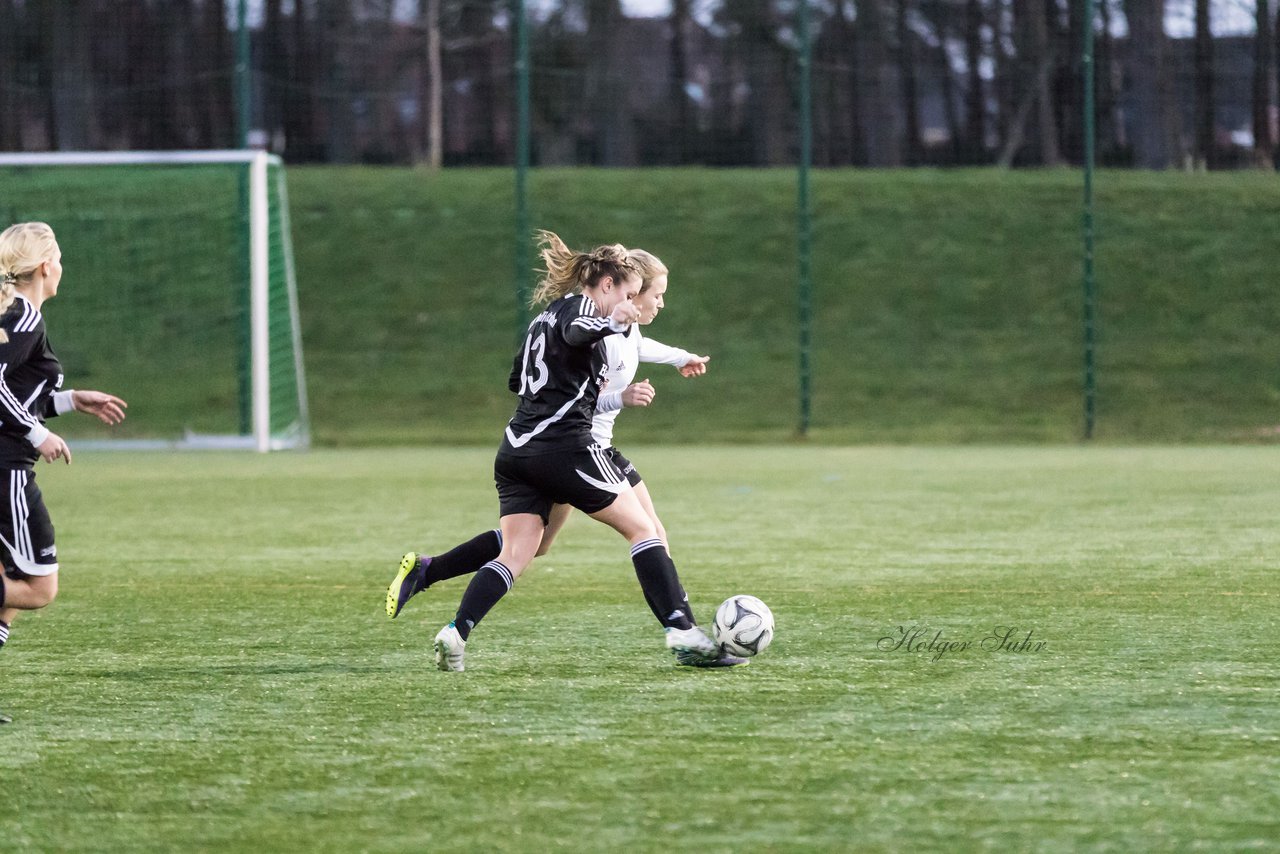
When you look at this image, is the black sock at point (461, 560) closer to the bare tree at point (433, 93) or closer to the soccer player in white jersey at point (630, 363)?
the soccer player in white jersey at point (630, 363)

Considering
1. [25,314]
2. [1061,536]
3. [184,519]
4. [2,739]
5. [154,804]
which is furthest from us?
[184,519]

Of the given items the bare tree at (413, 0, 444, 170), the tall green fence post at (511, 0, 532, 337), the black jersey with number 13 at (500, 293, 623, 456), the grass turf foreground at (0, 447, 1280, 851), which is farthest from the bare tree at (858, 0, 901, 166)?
the black jersey with number 13 at (500, 293, 623, 456)

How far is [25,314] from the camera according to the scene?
4.82m

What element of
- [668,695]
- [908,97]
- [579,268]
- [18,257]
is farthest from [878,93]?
[18,257]

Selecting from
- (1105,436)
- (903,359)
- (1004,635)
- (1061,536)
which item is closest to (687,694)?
(1004,635)

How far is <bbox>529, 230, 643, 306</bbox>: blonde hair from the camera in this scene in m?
5.55

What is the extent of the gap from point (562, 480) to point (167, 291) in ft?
42.8

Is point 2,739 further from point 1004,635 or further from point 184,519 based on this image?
point 184,519

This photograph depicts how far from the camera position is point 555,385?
5488 mm

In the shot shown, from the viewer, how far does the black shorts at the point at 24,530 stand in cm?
486

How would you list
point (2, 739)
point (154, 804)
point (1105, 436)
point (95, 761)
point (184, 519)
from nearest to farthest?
point (154, 804)
point (95, 761)
point (2, 739)
point (184, 519)
point (1105, 436)

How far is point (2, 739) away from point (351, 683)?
41.8 inches

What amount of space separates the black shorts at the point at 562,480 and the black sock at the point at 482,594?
0.19 meters

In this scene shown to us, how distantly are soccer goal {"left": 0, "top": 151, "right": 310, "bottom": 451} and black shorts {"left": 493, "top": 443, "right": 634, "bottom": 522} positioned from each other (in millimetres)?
10415
